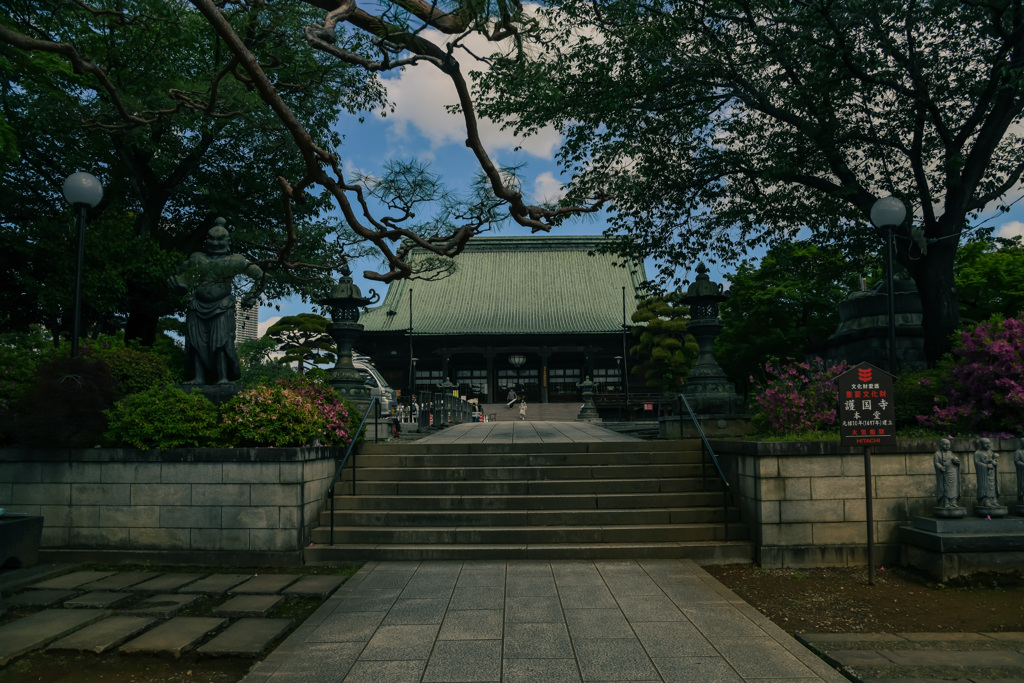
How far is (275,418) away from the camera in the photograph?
7746 mm

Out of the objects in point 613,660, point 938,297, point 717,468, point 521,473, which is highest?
point 938,297

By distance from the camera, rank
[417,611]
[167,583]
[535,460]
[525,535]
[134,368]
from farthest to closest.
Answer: [134,368] < [535,460] < [525,535] < [167,583] < [417,611]

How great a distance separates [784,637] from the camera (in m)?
4.89

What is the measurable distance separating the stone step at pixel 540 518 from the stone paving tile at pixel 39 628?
9.42ft

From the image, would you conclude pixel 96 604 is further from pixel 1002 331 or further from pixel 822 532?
pixel 1002 331

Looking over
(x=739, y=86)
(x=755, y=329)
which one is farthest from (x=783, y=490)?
(x=755, y=329)

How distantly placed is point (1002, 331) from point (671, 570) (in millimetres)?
5218

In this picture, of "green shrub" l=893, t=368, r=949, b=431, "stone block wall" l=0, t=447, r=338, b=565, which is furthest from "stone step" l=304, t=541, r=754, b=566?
"green shrub" l=893, t=368, r=949, b=431

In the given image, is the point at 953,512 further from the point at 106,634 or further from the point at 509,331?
the point at 509,331

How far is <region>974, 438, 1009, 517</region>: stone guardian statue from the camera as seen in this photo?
6.58 metres

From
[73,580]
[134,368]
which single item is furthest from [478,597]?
[134,368]

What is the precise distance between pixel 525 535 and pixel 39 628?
4.66m

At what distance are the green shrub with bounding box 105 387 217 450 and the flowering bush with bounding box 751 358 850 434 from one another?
22.8 feet

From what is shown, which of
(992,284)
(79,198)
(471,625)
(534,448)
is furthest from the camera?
(992,284)
